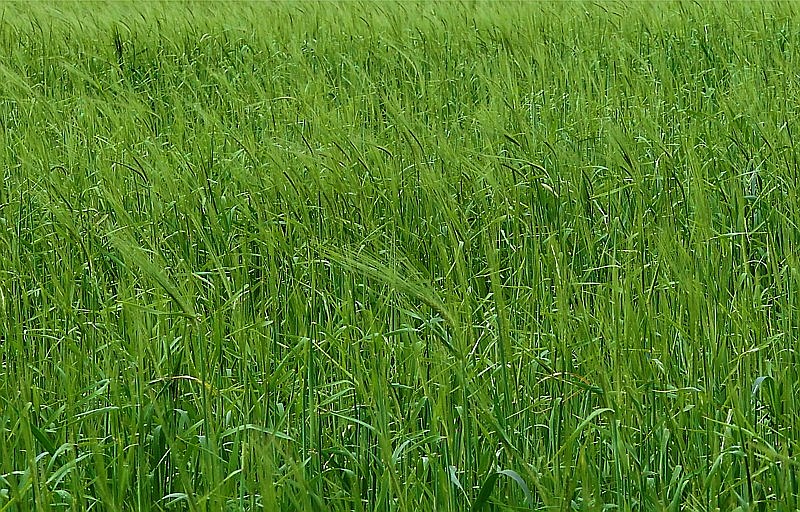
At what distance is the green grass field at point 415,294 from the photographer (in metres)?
1.31

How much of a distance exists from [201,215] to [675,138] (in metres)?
1.34

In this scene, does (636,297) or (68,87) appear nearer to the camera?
(636,297)

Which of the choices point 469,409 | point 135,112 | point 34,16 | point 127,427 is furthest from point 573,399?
point 34,16

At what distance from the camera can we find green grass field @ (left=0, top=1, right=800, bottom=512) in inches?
51.4

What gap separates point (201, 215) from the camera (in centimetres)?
237

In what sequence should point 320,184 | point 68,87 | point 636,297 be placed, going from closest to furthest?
point 636,297 → point 320,184 → point 68,87

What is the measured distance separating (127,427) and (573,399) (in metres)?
0.61

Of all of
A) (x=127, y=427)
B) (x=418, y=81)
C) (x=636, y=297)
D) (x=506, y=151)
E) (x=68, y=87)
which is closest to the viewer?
(x=127, y=427)

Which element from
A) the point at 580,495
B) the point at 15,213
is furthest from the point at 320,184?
the point at 580,495

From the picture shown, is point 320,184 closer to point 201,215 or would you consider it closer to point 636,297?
point 201,215

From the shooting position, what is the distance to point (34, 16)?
6.32m

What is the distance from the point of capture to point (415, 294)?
1249 millimetres

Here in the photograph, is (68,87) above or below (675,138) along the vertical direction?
above

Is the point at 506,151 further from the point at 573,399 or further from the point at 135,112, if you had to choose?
the point at 573,399
